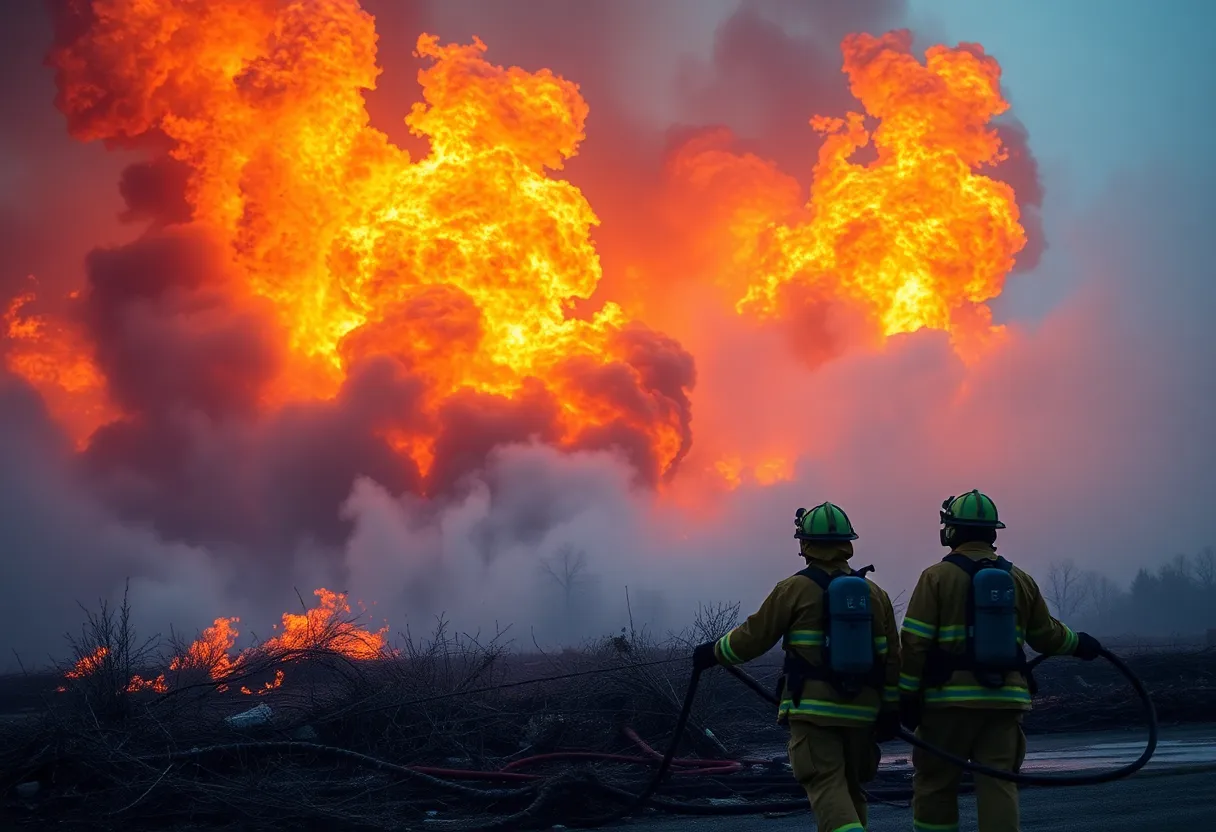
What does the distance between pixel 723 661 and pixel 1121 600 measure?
110 meters

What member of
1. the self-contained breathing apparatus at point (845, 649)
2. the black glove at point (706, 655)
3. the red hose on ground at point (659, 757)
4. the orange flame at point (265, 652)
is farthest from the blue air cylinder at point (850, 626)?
the orange flame at point (265, 652)

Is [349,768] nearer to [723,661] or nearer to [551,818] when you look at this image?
[551,818]

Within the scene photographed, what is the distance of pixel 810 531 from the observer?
6.06 meters

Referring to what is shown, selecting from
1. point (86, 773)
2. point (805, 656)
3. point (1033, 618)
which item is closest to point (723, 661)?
point (805, 656)

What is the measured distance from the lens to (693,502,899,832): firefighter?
5629 mm

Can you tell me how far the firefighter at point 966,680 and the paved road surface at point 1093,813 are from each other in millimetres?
2622

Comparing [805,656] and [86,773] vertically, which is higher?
[805,656]

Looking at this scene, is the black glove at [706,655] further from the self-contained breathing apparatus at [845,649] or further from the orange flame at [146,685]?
the orange flame at [146,685]

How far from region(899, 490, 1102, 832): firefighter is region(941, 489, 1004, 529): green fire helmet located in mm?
198

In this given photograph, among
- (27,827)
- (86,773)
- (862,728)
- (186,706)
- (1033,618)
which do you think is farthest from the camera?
(186,706)

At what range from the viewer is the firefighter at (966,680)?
5719 mm

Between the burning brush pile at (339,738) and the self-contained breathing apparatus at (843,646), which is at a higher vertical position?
the self-contained breathing apparatus at (843,646)

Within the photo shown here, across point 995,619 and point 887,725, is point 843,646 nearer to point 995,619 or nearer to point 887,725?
point 887,725

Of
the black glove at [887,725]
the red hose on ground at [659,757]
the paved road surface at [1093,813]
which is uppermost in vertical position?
the black glove at [887,725]
